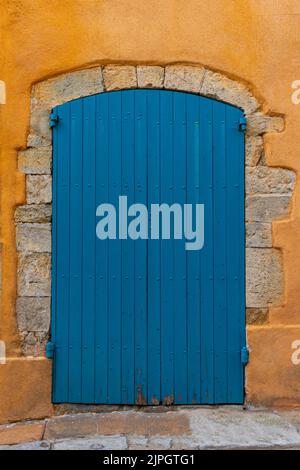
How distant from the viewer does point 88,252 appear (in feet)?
14.5

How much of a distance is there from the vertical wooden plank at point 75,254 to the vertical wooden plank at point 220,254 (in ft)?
3.54

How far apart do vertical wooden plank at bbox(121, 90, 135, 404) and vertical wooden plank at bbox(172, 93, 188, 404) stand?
34 cm

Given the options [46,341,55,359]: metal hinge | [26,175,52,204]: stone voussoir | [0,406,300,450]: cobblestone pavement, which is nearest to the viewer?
[0,406,300,450]: cobblestone pavement

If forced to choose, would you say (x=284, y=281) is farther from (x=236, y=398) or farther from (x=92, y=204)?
(x=92, y=204)

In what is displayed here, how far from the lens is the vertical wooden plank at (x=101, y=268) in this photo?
4375 mm

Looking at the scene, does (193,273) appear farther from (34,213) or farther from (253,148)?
(34,213)

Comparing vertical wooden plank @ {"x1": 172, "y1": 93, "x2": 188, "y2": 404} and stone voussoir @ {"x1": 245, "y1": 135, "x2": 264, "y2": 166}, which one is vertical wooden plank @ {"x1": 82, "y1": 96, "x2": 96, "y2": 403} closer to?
vertical wooden plank @ {"x1": 172, "y1": 93, "x2": 188, "y2": 404}

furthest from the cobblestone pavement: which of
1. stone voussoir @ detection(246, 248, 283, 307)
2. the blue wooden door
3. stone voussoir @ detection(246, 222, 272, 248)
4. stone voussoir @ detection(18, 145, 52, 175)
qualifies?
stone voussoir @ detection(18, 145, 52, 175)

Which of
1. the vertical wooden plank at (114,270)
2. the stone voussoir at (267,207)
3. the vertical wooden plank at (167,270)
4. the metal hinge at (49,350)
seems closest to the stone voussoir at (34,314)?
the metal hinge at (49,350)

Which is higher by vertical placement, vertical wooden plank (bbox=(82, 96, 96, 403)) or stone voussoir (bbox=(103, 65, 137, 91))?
stone voussoir (bbox=(103, 65, 137, 91))

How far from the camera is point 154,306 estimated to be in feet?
14.5

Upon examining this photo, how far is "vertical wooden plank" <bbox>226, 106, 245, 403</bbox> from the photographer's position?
4.39 meters

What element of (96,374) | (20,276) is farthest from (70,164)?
(96,374)

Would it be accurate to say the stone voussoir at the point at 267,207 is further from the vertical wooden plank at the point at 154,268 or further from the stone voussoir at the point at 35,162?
the stone voussoir at the point at 35,162
